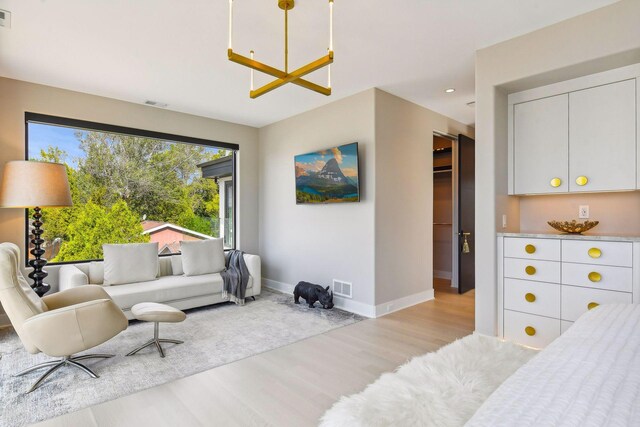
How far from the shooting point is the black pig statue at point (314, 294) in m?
4.40

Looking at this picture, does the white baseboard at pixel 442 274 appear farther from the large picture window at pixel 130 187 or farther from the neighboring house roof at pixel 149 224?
the neighboring house roof at pixel 149 224

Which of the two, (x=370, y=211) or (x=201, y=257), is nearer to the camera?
(x=370, y=211)

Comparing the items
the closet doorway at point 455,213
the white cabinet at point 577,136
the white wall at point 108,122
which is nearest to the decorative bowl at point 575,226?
the white cabinet at point 577,136

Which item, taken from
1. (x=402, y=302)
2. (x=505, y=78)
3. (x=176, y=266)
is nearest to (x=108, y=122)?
(x=176, y=266)

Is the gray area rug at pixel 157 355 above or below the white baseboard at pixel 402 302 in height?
below

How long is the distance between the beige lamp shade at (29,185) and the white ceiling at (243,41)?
3.45 feet

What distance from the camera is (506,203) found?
10.5ft

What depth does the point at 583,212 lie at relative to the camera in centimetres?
307

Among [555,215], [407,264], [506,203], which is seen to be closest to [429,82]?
[506,203]

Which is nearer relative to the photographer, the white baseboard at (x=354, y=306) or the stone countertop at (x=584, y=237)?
the stone countertop at (x=584, y=237)

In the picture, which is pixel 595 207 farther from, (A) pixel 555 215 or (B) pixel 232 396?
(B) pixel 232 396

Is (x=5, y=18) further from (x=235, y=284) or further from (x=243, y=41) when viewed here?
(x=235, y=284)

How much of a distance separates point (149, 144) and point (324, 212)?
9.07 feet

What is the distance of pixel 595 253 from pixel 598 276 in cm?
17
